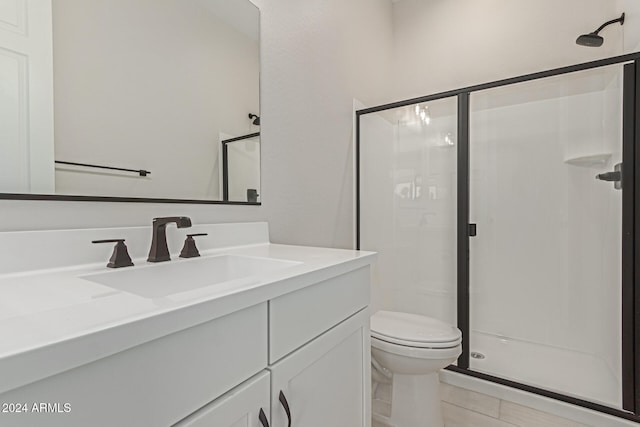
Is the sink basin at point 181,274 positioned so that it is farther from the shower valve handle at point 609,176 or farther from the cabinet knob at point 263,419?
the shower valve handle at point 609,176

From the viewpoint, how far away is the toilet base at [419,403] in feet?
4.86

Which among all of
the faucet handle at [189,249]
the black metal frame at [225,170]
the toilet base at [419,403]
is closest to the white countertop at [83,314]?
the faucet handle at [189,249]

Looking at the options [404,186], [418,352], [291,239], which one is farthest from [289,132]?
[418,352]

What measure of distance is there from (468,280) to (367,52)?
5.43 feet

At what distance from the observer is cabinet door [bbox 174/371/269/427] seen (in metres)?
0.55

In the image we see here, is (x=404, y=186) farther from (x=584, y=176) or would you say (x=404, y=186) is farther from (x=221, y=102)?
(x=221, y=102)

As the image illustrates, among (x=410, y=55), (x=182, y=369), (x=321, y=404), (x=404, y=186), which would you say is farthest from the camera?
(x=410, y=55)

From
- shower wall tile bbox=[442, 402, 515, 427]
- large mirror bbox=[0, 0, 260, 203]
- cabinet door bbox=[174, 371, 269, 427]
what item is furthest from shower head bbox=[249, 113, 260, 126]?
shower wall tile bbox=[442, 402, 515, 427]

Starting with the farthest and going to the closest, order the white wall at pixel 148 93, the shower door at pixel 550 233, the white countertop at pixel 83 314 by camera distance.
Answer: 1. the shower door at pixel 550 233
2. the white wall at pixel 148 93
3. the white countertop at pixel 83 314

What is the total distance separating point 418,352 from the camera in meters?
1.41

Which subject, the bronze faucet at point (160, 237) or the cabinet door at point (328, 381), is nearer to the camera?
the cabinet door at point (328, 381)

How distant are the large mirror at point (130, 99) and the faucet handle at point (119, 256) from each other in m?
0.16

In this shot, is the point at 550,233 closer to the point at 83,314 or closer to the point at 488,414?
the point at 488,414

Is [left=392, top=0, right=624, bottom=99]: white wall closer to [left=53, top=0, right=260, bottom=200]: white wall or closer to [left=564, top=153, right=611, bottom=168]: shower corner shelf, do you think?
[left=564, top=153, right=611, bottom=168]: shower corner shelf
